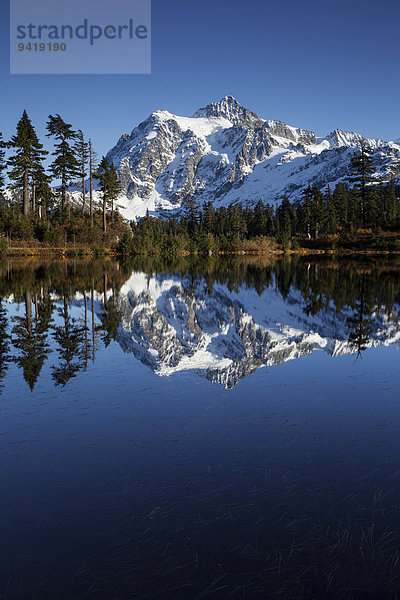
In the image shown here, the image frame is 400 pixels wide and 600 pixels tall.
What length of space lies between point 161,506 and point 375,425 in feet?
12.6

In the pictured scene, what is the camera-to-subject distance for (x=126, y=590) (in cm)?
352

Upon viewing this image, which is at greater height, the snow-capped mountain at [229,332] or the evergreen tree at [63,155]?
the evergreen tree at [63,155]

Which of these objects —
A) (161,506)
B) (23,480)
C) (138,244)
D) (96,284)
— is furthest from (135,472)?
(138,244)

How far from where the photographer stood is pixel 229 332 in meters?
13.4

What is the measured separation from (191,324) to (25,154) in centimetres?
4587

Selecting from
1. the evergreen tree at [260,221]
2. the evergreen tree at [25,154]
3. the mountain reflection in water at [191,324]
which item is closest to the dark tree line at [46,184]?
the evergreen tree at [25,154]

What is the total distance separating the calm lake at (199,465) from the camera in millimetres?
3701

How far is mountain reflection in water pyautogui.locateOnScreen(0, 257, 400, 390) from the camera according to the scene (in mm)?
10383

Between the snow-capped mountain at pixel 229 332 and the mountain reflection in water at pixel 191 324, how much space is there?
29mm

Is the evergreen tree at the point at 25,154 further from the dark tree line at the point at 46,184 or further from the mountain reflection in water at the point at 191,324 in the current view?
the mountain reflection in water at the point at 191,324

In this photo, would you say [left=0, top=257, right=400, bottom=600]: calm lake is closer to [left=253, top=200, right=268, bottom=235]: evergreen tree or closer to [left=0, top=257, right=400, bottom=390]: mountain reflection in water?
[left=0, top=257, right=400, bottom=390]: mountain reflection in water

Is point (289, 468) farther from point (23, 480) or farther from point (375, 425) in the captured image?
point (23, 480)

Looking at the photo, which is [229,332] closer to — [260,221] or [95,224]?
[95,224]

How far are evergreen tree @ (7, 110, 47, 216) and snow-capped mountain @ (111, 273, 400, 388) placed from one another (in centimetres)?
3798
